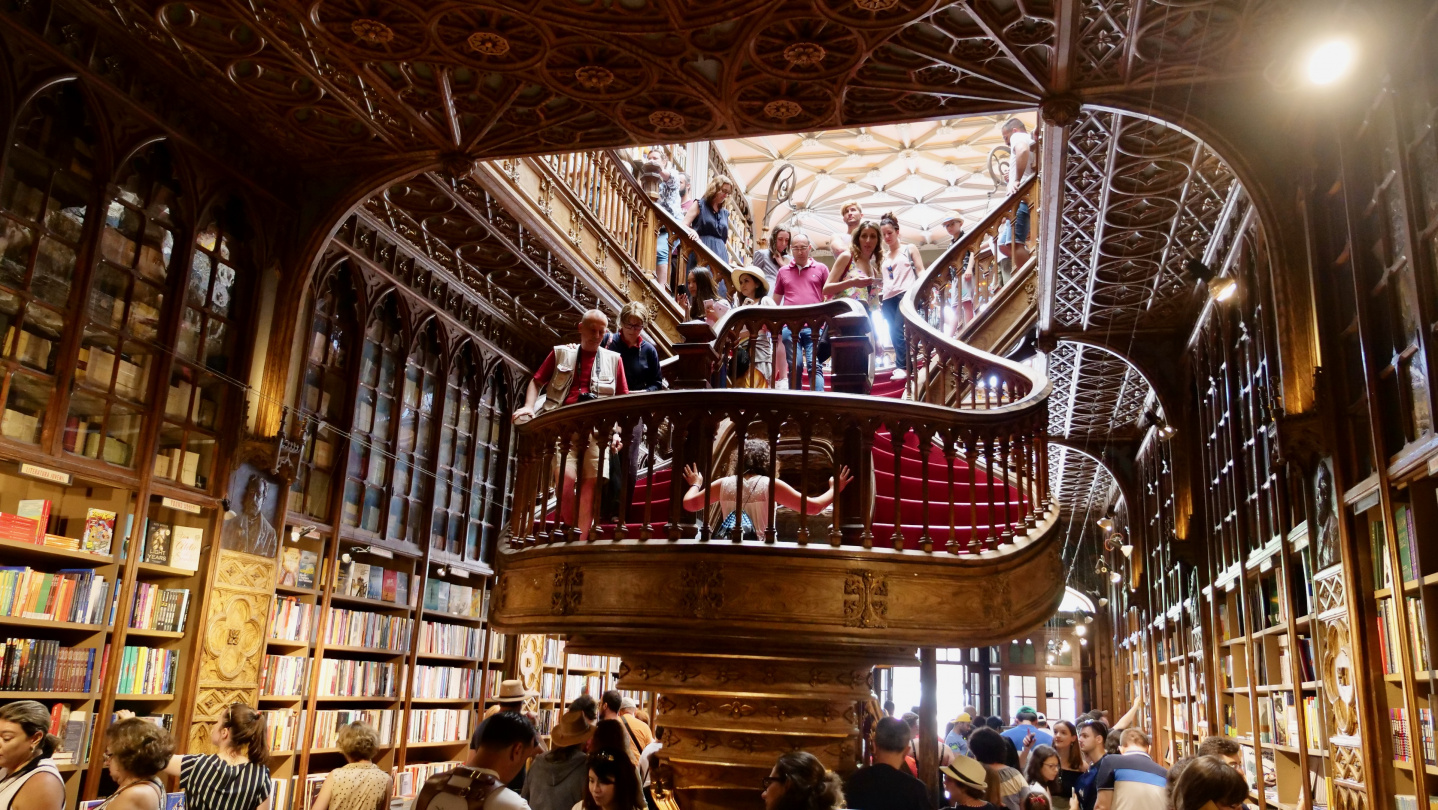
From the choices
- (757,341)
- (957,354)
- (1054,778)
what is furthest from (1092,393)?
(1054,778)

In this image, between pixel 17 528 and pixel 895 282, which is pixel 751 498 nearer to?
pixel 17 528

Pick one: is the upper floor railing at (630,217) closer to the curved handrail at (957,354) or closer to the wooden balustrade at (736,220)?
the curved handrail at (957,354)

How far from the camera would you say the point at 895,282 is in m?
8.76

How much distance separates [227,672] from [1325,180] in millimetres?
6199

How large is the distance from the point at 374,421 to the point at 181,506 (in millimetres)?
1907

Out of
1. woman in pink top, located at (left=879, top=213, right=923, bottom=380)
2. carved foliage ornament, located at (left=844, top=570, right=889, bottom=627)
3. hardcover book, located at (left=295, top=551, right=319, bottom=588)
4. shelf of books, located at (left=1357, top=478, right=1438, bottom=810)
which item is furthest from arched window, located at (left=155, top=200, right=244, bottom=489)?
shelf of books, located at (left=1357, top=478, right=1438, bottom=810)

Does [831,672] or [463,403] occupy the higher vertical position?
[463,403]

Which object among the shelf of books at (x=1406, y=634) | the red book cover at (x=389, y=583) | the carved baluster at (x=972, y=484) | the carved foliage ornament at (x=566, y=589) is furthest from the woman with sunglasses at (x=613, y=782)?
the red book cover at (x=389, y=583)

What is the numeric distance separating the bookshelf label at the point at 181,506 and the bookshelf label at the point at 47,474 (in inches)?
21.4

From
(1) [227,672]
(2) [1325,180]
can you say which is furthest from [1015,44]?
(1) [227,672]

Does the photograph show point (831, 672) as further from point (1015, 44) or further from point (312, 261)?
point (312, 261)

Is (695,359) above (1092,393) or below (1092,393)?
below

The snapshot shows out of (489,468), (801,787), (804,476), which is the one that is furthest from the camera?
(489,468)

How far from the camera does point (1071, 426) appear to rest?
438 inches
